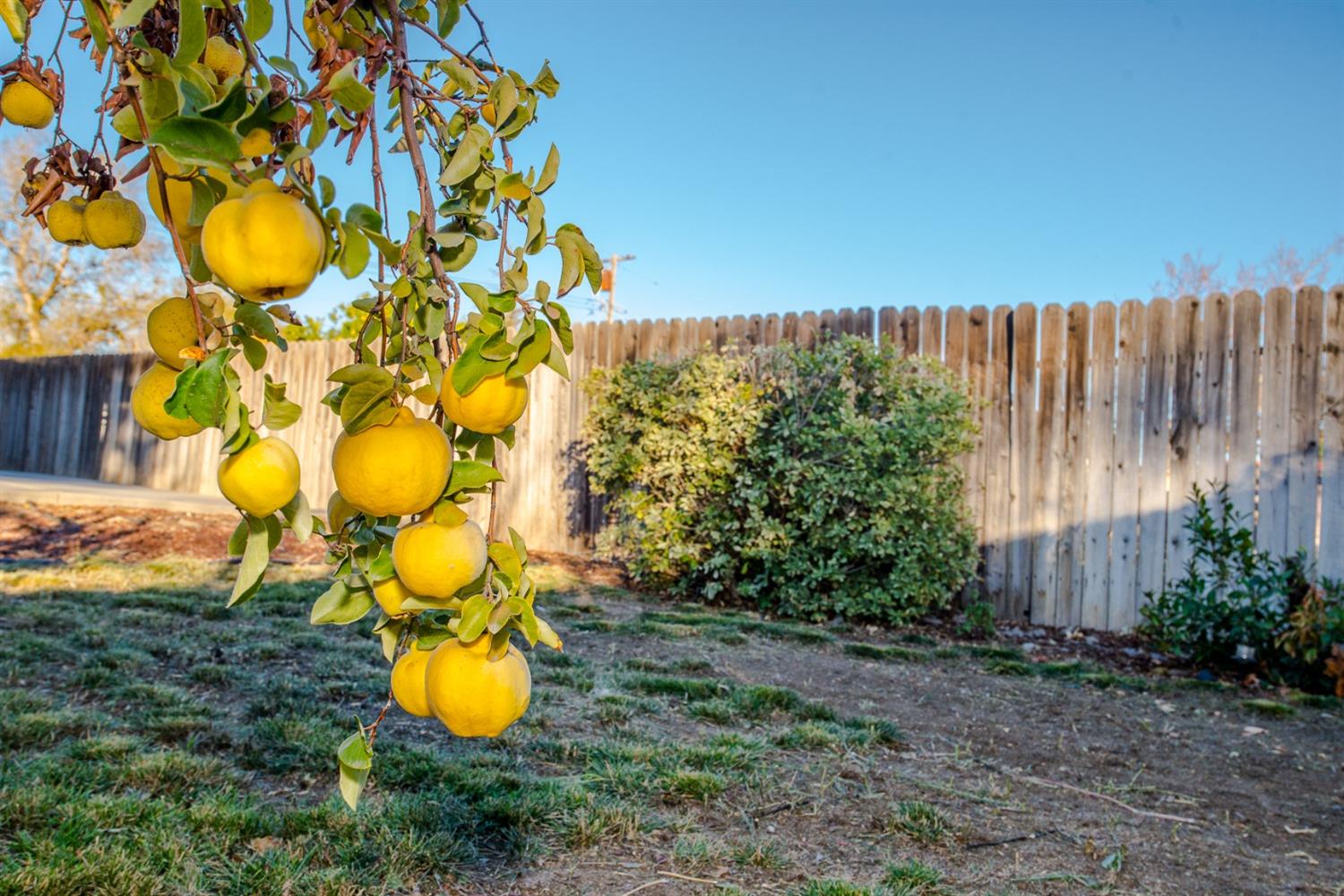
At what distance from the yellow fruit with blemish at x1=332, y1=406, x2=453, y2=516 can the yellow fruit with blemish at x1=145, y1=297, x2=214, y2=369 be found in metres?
0.14

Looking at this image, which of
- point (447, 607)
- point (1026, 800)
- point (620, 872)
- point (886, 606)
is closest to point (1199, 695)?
point (886, 606)

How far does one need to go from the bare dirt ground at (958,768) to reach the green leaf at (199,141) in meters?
2.02

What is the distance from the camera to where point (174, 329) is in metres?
0.65

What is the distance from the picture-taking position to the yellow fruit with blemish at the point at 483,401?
0.66 meters

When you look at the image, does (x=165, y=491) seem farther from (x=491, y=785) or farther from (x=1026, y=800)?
(x=1026, y=800)

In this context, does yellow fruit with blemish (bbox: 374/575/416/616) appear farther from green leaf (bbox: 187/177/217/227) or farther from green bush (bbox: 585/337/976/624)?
green bush (bbox: 585/337/976/624)

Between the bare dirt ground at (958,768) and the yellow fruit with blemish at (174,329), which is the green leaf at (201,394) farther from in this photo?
the bare dirt ground at (958,768)

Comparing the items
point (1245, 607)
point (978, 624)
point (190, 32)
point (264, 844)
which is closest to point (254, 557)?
point (190, 32)

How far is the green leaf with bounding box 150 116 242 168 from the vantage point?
20.8 inches

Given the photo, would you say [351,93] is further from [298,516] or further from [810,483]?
[810,483]

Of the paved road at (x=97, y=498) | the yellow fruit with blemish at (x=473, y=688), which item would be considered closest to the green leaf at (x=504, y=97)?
the yellow fruit with blemish at (x=473, y=688)

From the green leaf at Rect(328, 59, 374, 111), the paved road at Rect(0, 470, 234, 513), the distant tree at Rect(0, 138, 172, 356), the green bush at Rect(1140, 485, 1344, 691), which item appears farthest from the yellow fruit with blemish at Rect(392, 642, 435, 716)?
the distant tree at Rect(0, 138, 172, 356)

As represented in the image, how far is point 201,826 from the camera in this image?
2.29 metres

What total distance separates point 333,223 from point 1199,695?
16.5 ft
